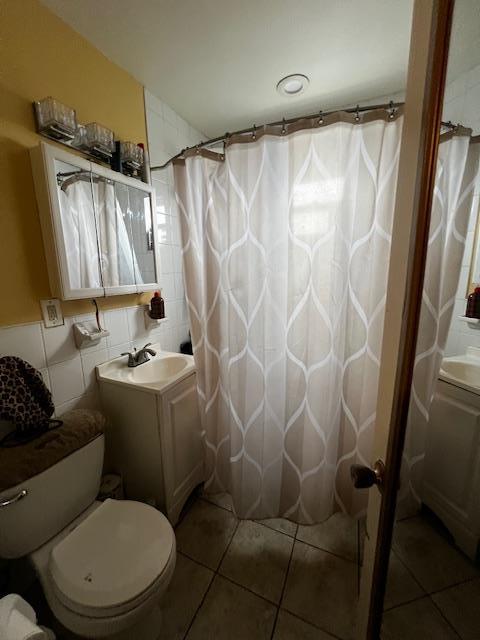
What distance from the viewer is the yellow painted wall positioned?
982mm

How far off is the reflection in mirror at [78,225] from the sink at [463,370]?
155 cm

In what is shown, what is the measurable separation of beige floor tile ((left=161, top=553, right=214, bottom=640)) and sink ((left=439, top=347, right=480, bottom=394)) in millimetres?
1375

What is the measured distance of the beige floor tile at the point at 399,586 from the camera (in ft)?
2.28

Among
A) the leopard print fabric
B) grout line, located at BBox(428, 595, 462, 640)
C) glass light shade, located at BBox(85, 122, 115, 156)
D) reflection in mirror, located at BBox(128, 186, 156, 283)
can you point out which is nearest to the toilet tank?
the leopard print fabric

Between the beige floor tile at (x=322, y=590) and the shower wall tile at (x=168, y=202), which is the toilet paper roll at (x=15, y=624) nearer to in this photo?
the beige floor tile at (x=322, y=590)

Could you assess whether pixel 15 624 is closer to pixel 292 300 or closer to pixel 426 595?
pixel 426 595

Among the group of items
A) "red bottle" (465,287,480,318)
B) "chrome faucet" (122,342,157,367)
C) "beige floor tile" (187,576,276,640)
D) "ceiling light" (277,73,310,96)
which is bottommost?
"beige floor tile" (187,576,276,640)

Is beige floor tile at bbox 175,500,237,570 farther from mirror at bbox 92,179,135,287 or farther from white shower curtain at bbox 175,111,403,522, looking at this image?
mirror at bbox 92,179,135,287

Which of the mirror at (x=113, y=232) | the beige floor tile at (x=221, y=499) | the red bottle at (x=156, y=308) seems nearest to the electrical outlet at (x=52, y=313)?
the mirror at (x=113, y=232)

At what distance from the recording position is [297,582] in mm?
1155

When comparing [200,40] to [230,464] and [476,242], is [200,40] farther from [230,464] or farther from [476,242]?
[230,464]

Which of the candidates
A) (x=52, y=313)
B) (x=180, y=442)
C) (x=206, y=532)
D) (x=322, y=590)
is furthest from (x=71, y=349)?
(x=322, y=590)

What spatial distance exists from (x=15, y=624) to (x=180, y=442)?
2.91 ft

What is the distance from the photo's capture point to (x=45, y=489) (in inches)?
36.0
